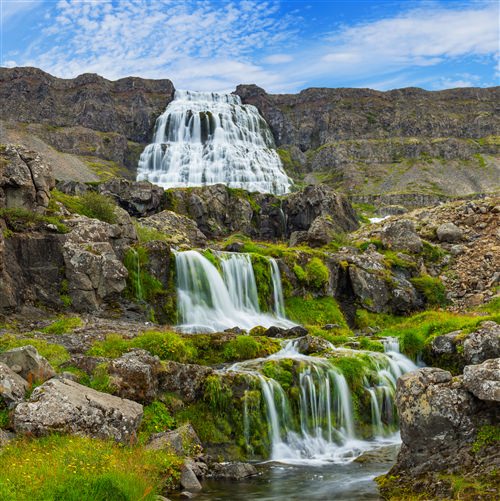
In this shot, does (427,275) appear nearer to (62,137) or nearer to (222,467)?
(222,467)

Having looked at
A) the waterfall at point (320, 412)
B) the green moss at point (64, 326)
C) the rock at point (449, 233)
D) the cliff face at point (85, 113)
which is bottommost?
the waterfall at point (320, 412)

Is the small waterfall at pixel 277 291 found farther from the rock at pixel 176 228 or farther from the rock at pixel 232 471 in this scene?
the rock at pixel 232 471

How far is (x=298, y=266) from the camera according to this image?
35.0 meters

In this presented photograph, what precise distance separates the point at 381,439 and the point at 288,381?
3340 millimetres

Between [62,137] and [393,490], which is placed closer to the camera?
[393,490]

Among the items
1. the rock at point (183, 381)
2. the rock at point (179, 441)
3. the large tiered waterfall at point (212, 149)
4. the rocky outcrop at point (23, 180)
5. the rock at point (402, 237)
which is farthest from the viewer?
the large tiered waterfall at point (212, 149)

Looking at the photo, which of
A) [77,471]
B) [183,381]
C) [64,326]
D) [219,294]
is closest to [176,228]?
[219,294]

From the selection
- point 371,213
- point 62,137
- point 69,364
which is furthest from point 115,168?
point 69,364

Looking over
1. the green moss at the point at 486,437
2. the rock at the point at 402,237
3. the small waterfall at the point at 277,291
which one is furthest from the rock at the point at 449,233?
the green moss at the point at 486,437

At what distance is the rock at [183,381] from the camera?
16375 millimetres

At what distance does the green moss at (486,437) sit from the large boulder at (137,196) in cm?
5620

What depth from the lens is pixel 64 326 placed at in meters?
22.9

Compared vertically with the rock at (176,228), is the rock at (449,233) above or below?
below

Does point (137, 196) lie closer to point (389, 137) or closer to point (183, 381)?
point (183, 381)
